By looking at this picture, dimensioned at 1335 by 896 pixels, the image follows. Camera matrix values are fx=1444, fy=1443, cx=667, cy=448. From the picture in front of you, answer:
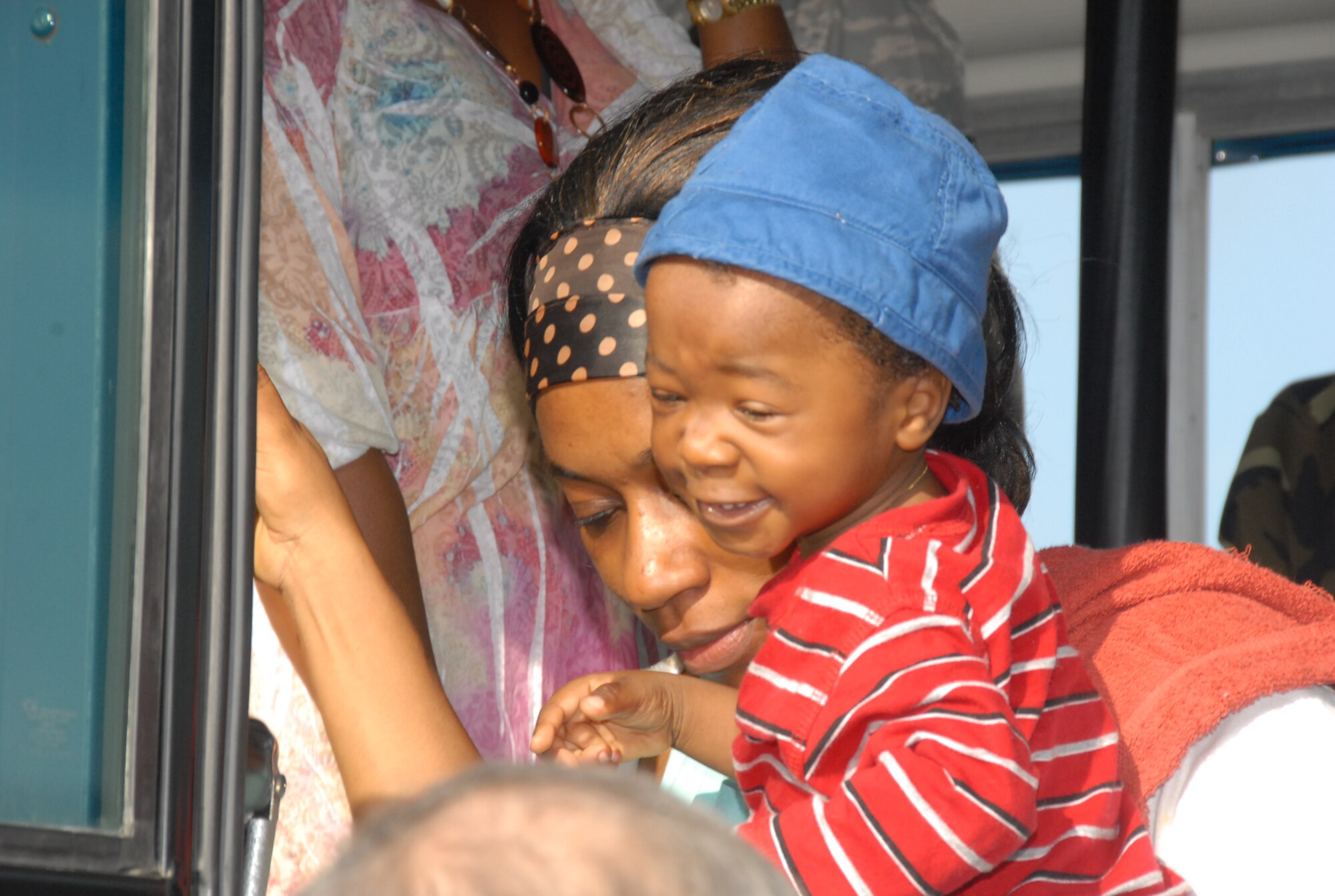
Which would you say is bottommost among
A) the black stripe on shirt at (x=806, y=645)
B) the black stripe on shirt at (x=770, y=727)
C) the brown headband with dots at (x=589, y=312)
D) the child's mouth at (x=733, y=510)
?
the black stripe on shirt at (x=770, y=727)

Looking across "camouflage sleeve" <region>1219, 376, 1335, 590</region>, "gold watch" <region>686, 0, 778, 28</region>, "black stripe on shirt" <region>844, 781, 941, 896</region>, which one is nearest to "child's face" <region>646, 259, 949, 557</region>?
"black stripe on shirt" <region>844, 781, 941, 896</region>

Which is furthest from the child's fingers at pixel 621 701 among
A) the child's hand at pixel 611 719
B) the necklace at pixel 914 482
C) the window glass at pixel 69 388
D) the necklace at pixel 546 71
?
the necklace at pixel 546 71

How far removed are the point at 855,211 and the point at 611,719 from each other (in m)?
0.51

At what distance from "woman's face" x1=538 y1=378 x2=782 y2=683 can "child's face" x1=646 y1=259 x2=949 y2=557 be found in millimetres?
161

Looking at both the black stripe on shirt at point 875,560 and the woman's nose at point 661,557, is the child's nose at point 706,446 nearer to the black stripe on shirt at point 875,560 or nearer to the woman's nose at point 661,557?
the black stripe on shirt at point 875,560

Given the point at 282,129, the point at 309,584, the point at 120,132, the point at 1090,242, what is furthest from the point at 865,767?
the point at 1090,242

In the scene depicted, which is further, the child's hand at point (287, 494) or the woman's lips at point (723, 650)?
the woman's lips at point (723, 650)

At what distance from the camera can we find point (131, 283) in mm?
832

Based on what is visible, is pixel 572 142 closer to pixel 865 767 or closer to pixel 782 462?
pixel 782 462

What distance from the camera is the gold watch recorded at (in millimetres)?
1890

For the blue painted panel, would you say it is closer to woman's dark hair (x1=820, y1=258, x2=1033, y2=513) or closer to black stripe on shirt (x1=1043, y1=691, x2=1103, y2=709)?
black stripe on shirt (x1=1043, y1=691, x2=1103, y2=709)

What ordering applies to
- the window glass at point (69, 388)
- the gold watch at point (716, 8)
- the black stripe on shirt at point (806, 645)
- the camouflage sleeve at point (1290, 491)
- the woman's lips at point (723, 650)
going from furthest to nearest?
the camouflage sleeve at point (1290, 491) → the gold watch at point (716, 8) → the woman's lips at point (723, 650) → the black stripe on shirt at point (806, 645) → the window glass at point (69, 388)

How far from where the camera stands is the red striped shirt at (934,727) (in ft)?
2.96

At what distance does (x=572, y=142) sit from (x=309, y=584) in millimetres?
774
